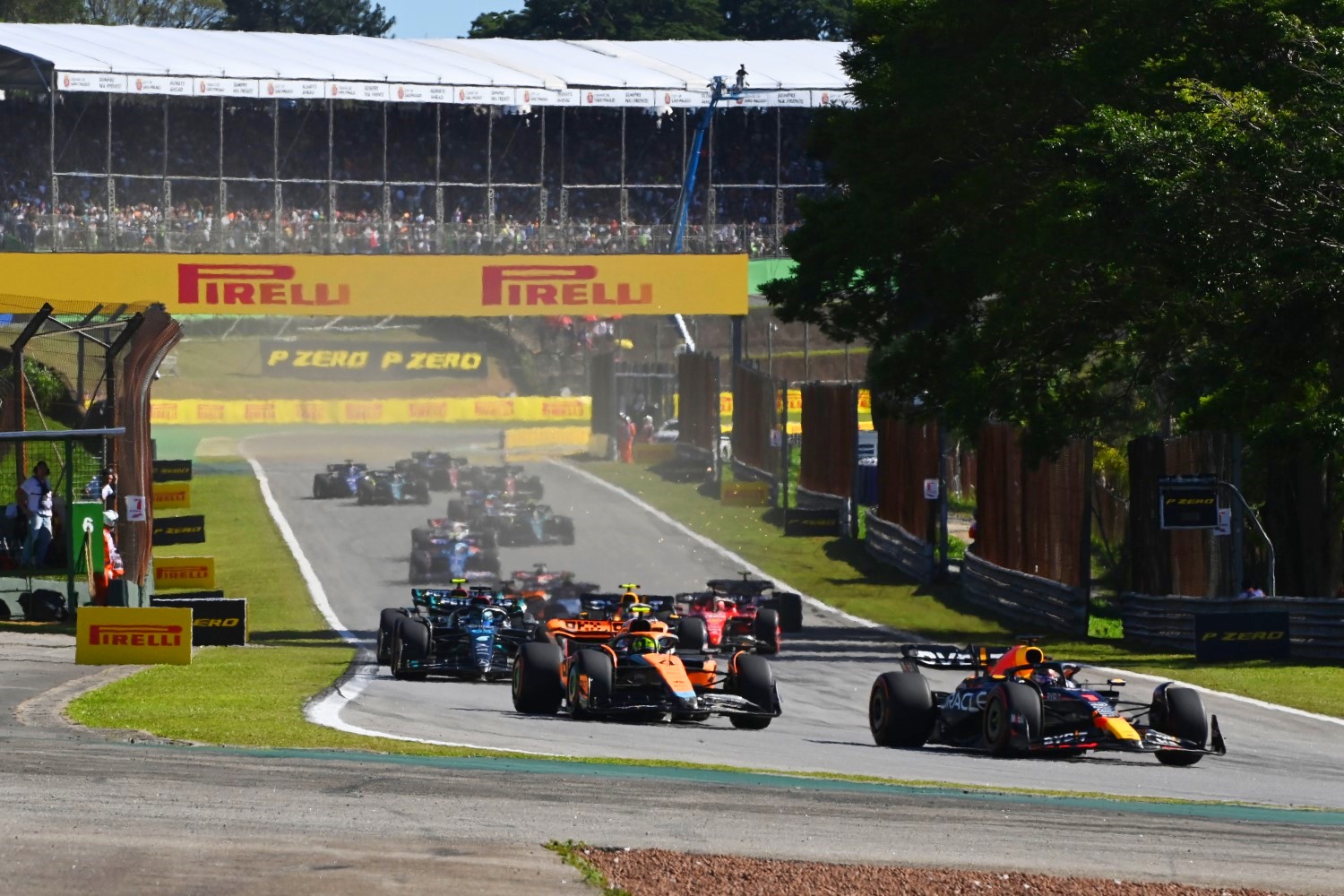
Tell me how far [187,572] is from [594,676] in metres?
13.7

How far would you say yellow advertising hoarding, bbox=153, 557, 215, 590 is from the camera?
91.9ft

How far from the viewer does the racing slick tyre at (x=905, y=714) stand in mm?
15070

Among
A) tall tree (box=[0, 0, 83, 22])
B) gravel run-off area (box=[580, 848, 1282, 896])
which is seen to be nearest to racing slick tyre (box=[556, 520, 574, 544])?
gravel run-off area (box=[580, 848, 1282, 896])

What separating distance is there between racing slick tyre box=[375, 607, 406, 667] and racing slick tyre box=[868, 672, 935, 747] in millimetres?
7330

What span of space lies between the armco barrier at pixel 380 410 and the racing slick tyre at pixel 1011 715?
4694 cm

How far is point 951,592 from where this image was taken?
32.3m

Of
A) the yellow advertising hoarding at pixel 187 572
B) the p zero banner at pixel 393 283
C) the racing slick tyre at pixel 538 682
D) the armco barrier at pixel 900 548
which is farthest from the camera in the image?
the p zero banner at pixel 393 283

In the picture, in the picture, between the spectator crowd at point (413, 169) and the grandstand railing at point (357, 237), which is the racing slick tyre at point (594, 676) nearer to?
the grandstand railing at point (357, 237)

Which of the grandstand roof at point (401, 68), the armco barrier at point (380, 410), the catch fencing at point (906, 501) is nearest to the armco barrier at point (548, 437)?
the armco barrier at point (380, 410)

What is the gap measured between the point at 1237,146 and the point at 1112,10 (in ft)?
13.7

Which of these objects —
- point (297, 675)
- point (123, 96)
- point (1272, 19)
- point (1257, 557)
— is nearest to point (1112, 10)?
point (1272, 19)

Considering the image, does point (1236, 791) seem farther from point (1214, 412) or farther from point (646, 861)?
point (1214, 412)

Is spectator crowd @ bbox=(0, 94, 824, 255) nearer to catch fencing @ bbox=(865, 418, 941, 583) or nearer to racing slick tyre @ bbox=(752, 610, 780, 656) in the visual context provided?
catch fencing @ bbox=(865, 418, 941, 583)

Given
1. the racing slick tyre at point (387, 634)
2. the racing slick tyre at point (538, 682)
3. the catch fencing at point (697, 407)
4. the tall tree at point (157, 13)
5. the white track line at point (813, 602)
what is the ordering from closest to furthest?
the racing slick tyre at point (538, 682) → the white track line at point (813, 602) → the racing slick tyre at point (387, 634) → the catch fencing at point (697, 407) → the tall tree at point (157, 13)
